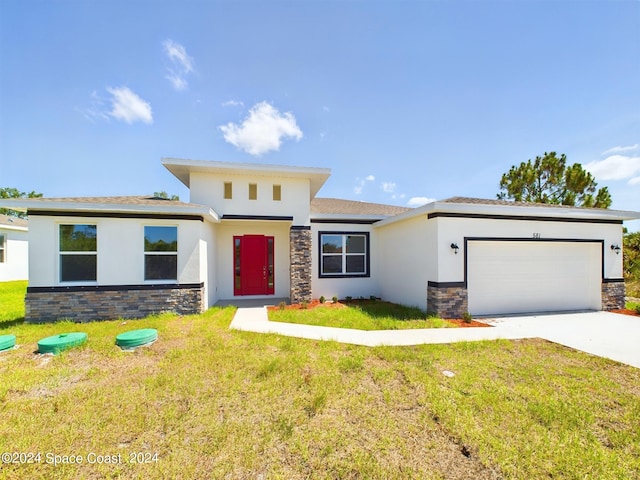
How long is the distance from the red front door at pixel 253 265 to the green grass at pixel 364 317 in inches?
103

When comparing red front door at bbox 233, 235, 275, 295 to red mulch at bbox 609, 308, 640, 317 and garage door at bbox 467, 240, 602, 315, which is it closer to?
garage door at bbox 467, 240, 602, 315

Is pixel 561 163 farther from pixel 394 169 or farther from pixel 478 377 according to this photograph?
pixel 478 377

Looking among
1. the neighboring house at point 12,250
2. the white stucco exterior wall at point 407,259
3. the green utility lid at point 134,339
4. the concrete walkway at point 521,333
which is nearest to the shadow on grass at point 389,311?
the white stucco exterior wall at point 407,259

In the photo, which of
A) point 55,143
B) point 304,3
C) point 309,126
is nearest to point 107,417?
point 304,3

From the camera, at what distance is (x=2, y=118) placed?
9.76 m

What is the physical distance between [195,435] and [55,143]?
50.4 feet

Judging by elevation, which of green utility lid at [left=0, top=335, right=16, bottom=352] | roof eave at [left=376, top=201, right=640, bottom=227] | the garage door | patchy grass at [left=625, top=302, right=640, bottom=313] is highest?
roof eave at [left=376, top=201, right=640, bottom=227]

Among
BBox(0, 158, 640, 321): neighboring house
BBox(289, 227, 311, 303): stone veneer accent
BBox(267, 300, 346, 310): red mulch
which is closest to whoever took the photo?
BBox(0, 158, 640, 321): neighboring house

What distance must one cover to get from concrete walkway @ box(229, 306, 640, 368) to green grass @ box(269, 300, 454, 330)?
37 centimetres

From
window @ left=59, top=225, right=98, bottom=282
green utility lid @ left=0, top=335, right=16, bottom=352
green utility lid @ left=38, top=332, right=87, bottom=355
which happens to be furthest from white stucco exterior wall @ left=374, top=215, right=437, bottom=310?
green utility lid @ left=0, top=335, right=16, bottom=352

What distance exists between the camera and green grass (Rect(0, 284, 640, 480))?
246 centimetres

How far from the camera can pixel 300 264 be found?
10.2m

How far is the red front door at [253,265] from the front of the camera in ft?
36.3

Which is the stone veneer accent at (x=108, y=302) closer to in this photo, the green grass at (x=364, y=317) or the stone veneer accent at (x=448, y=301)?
the green grass at (x=364, y=317)
